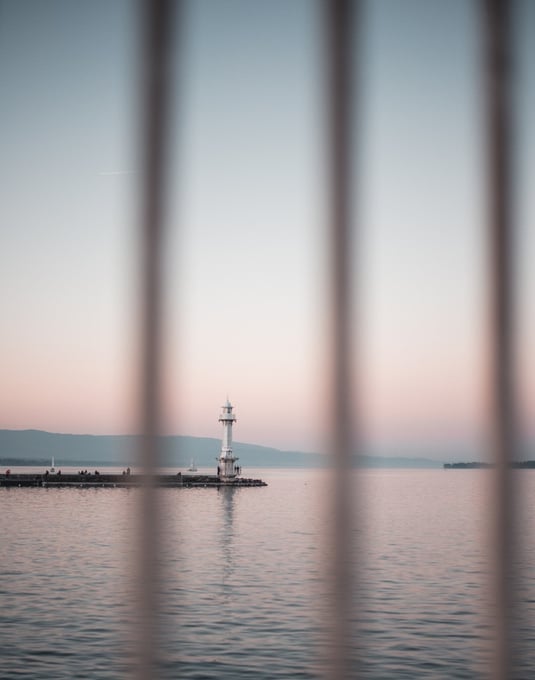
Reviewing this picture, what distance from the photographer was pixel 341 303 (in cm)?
158

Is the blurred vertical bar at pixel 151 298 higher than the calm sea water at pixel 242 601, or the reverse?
the blurred vertical bar at pixel 151 298

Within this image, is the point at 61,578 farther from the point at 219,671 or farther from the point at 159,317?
the point at 159,317

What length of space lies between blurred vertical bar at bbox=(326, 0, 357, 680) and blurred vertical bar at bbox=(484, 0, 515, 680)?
0.26 metres

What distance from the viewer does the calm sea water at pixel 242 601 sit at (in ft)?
44.2

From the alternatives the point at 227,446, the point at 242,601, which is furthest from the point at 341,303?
the point at 227,446

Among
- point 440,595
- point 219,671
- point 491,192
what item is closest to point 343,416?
point 491,192

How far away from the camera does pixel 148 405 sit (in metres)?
1.49

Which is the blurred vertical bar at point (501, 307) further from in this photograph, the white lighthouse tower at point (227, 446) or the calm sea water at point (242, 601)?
the white lighthouse tower at point (227, 446)

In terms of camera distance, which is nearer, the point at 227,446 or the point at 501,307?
the point at 501,307

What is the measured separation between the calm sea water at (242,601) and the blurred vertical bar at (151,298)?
0.03 meters

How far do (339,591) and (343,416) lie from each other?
28 cm

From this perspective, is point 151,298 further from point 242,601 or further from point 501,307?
point 242,601

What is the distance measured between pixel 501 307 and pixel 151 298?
623mm

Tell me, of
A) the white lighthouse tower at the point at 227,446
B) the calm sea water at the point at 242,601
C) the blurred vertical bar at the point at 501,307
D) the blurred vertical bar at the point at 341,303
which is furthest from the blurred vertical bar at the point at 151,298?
the white lighthouse tower at the point at 227,446
